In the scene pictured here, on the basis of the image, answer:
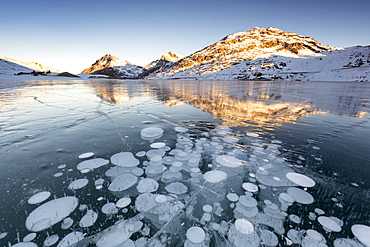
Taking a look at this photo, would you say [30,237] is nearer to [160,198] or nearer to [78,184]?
[78,184]

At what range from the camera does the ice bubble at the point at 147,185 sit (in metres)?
2.55

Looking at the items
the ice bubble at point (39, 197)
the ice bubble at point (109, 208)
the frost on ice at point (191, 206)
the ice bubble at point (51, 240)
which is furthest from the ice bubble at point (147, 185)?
the ice bubble at point (39, 197)

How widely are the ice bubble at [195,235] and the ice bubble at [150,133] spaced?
3.11 metres

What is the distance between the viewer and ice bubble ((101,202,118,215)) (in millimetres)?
2088

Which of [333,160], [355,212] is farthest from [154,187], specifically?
[333,160]

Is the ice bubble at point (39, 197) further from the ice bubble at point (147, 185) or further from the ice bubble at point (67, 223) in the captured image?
the ice bubble at point (147, 185)

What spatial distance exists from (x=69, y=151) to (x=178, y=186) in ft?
9.54

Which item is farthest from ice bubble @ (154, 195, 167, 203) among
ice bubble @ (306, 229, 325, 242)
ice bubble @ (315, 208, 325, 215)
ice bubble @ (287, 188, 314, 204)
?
ice bubble @ (315, 208, 325, 215)

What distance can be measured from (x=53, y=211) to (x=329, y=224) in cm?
361

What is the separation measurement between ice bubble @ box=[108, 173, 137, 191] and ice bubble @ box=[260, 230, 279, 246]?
202cm

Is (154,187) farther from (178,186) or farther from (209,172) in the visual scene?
(209,172)

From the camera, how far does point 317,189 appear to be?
8.33 feet

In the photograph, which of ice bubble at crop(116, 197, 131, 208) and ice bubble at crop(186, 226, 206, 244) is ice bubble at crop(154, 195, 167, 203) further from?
ice bubble at crop(186, 226, 206, 244)

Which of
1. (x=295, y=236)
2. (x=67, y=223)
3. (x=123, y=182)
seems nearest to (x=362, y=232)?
(x=295, y=236)
